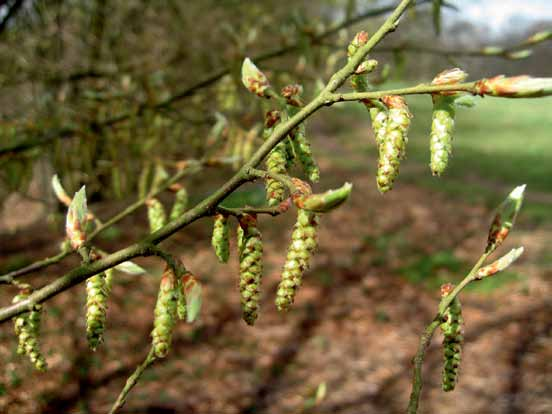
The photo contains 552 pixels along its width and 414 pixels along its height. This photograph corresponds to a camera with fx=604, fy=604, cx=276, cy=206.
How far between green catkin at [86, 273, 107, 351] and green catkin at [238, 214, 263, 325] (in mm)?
267

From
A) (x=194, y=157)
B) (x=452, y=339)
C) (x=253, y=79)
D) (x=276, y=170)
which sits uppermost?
(x=253, y=79)

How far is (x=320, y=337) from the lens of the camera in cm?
554

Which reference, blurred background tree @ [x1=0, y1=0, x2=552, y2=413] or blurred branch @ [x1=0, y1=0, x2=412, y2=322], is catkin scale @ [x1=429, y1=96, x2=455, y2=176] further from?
blurred background tree @ [x1=0, y1=0, x2=552, y2=413]

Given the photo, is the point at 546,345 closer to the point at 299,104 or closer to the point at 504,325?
the point at 504,325

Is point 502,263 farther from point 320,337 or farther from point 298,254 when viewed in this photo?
point 320,337

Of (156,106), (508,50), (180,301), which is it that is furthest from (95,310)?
(508,50)

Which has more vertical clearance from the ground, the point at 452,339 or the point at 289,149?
the point at 289,149

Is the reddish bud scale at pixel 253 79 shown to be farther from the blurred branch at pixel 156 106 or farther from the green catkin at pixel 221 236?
the blurred branch at pixel 156 106

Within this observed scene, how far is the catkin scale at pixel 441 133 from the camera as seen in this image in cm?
97

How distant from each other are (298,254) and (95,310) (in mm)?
396

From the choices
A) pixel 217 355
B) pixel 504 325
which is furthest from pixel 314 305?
pixel 504 325

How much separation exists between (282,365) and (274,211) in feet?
14.3

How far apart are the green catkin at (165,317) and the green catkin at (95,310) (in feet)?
0.44

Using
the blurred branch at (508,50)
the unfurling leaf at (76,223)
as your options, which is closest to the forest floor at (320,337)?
the blurred branch at (508,50)
